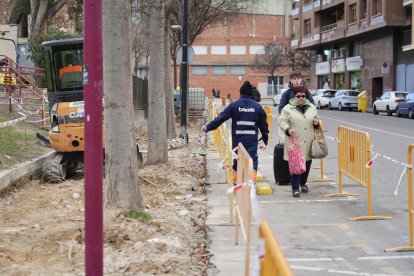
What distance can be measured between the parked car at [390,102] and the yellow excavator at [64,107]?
1091 inches

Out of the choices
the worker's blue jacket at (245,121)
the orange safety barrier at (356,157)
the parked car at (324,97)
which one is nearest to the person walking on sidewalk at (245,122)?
the worker's blue jacket at (245,121)

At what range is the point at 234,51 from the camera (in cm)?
8994

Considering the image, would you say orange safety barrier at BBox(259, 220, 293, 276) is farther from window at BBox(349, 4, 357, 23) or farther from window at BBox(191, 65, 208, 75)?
window at BBox(191, 65, 208, 75)

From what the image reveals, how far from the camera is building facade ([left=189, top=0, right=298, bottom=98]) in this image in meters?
88.7

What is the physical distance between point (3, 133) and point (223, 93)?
74244 millimetres

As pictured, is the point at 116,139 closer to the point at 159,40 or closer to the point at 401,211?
Result: the point at 401,211

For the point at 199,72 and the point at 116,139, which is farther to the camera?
the point at 199,72

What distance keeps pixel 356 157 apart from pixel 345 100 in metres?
39.6

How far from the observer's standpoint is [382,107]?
3994 cm

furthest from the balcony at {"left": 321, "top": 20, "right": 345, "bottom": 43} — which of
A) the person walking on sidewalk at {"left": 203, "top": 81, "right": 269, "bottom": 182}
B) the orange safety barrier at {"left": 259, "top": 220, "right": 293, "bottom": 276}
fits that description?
the orange safety barrier at {"left": 259, "top": 220, "right": 293, "bottom": 276}

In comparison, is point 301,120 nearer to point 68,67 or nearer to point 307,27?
point 68,67

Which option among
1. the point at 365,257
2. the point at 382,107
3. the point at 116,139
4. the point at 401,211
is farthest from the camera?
the point at 382,107

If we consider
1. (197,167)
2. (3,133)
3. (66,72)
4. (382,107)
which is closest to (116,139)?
(66,72)

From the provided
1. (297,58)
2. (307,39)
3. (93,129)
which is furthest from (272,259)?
(297,58)
